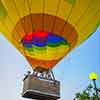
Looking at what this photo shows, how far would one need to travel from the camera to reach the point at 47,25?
302 inches

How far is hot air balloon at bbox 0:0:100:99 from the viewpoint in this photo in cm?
750

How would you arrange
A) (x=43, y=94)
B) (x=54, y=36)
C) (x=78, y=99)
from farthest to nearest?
1. (x=78, y=99)
2. (x=54, y=36)
3. (x=43, y=94)

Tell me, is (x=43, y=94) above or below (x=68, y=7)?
below

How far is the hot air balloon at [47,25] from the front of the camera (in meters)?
7.50

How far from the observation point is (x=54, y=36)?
25.7ft

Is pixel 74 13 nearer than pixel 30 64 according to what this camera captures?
Yes

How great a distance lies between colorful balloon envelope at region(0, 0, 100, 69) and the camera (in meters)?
7.50

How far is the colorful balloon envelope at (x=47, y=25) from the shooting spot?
7500 millimetres

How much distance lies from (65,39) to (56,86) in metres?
1.25

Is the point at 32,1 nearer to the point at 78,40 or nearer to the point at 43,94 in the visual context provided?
the point at 78,40

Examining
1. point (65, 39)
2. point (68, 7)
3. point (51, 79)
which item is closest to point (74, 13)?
point (68, 7)

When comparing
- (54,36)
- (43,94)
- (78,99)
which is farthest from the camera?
(78,99)

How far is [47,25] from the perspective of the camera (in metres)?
7.67

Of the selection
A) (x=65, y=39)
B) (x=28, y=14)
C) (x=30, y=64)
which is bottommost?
(x=30, y=64)
